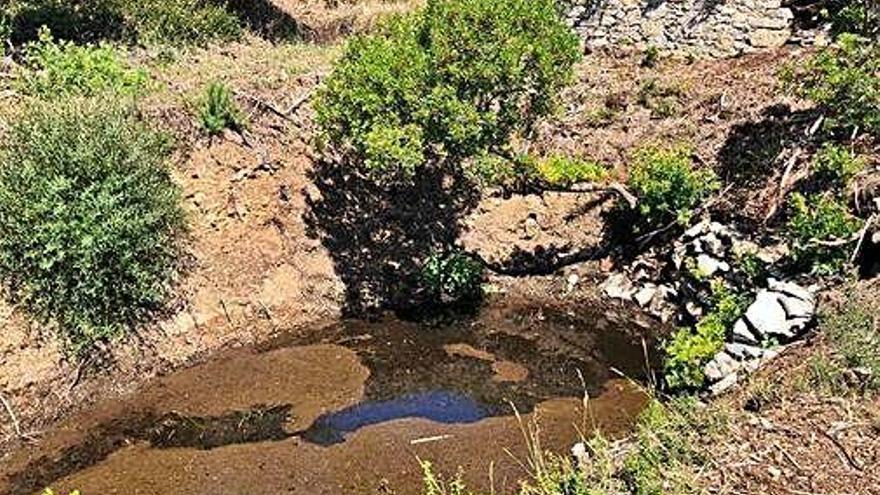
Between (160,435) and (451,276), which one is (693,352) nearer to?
(451,276)

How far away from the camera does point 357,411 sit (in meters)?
10.9

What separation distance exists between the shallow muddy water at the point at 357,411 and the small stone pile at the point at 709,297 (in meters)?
0.74

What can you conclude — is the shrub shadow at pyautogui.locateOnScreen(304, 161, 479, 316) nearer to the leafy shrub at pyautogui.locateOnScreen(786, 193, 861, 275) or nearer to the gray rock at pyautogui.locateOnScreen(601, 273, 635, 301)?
the gray rock at pyautogui.locateOnScreen(601, 273, 635, 301)

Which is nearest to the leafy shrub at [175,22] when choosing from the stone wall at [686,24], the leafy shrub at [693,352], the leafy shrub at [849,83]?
the stone wall at [686,24]

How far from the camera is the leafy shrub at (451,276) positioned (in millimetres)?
13078

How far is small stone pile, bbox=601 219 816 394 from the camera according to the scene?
10.2 m

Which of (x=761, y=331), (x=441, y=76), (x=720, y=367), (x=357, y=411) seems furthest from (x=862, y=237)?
(x=357, y=411)

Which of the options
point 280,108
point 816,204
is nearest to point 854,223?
point 816,204

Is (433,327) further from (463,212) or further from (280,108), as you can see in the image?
(280,108)

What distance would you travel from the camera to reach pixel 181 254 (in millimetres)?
12133

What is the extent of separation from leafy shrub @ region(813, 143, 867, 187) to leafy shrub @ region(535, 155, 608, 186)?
122 inches

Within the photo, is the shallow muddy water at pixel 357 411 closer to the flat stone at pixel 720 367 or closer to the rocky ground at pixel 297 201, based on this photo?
the rocky ground at pixel 297 201

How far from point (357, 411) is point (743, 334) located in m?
4.55

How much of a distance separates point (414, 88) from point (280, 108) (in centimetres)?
341
